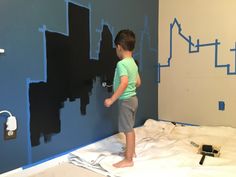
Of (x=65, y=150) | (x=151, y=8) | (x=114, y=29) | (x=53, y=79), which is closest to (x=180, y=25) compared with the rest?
(x=151, y=8)

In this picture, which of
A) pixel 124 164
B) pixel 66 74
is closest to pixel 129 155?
pixel 124 164

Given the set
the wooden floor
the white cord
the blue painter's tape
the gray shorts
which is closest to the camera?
the white cord

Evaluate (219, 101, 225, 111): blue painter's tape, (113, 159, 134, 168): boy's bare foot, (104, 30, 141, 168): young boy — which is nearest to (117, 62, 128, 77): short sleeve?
(104, 30, 141, 168): young boy

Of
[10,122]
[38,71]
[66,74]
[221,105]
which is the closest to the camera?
[10,122]

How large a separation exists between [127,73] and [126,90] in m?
0.12

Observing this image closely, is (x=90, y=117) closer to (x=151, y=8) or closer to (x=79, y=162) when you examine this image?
(x=79, y=162)

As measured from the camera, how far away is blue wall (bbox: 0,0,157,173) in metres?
1.26

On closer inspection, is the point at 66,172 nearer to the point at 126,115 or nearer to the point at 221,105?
the point at 126,115

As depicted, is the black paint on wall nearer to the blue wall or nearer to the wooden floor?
the blue wall

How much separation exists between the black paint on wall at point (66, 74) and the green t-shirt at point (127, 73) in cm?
30

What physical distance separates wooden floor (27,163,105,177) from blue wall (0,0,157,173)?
0.31 feet

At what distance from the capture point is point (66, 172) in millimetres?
1406

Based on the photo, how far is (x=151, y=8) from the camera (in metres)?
2.43

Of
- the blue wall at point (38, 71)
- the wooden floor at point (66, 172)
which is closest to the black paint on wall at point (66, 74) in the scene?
the blue wall at point (38, 71)
